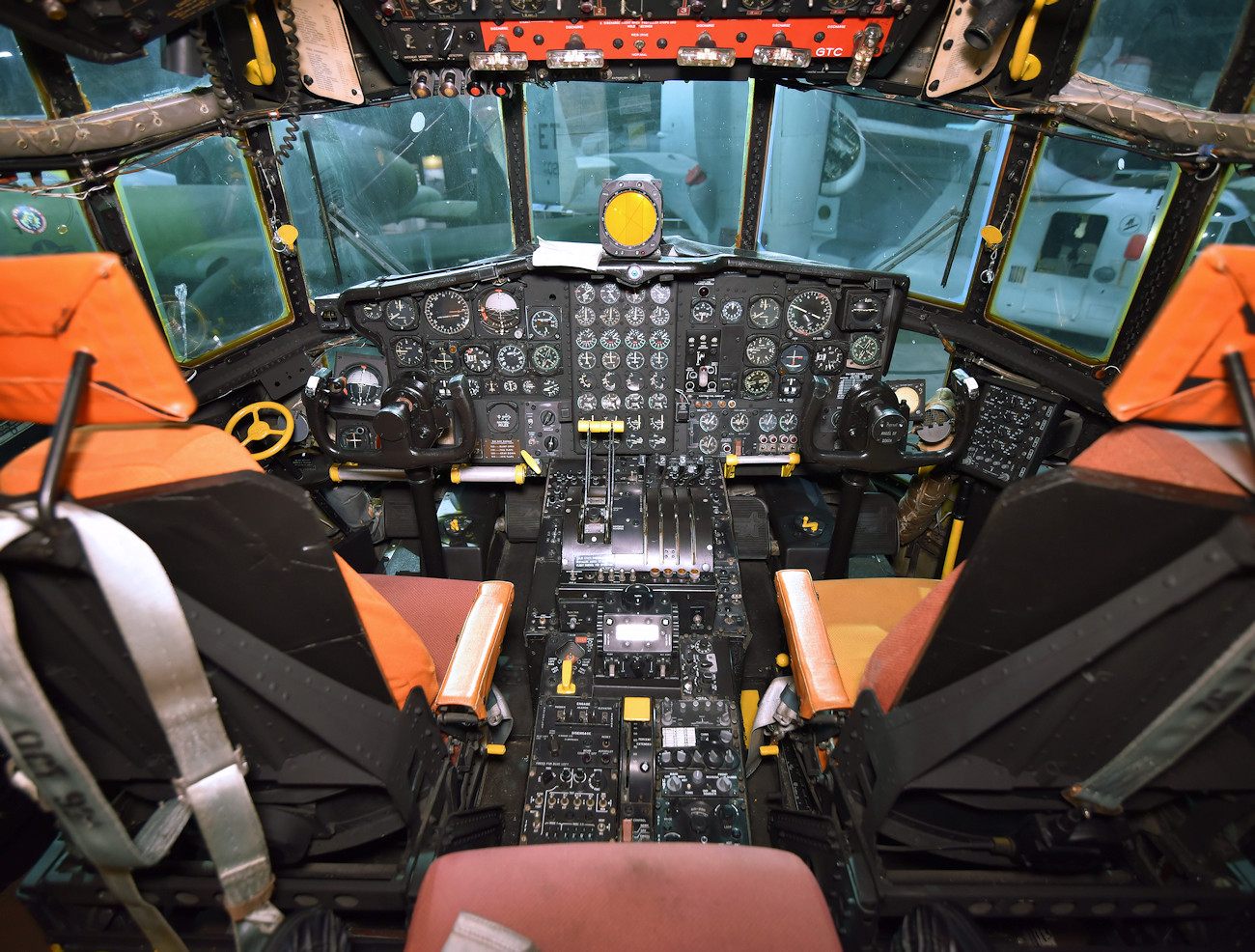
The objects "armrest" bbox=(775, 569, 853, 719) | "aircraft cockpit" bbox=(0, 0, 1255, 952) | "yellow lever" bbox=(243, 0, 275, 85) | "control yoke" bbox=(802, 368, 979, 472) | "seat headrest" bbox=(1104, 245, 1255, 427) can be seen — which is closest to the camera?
"seat headrest" bbox=(1104, 245, 1255, 427)

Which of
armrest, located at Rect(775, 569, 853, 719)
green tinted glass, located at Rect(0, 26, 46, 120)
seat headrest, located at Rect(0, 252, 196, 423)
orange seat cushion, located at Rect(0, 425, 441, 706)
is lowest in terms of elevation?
armrest, located at Rect(775, 569, 853, 719)

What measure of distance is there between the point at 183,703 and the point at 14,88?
2535 millimetres

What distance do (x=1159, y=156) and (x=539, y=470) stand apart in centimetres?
280

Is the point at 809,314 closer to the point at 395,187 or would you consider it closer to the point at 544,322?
the point at 544,322

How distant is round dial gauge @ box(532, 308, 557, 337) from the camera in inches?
124

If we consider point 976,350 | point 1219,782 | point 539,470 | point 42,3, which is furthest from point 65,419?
point 976,350

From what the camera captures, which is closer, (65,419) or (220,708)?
(65,419)

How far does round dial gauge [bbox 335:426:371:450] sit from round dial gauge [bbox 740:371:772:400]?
75.3 inches

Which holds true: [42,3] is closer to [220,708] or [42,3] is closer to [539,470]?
[220,708]

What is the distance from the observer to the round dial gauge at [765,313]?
312 centimetres

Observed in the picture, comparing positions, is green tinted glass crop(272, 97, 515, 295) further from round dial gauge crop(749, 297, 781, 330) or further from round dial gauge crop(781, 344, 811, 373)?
round dial gauge crop(781, 344, 811, 373)

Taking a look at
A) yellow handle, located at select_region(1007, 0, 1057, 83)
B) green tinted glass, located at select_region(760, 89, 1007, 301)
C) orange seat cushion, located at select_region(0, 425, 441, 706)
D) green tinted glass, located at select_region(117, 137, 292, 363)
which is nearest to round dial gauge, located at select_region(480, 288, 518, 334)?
green tinted glass, located at select_region(117, 137, 292, 363)

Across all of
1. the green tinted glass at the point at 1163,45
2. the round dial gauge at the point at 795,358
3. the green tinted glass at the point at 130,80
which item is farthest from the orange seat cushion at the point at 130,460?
the green tinted glass at the point at 1163,45

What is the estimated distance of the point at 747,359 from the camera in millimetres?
3262
